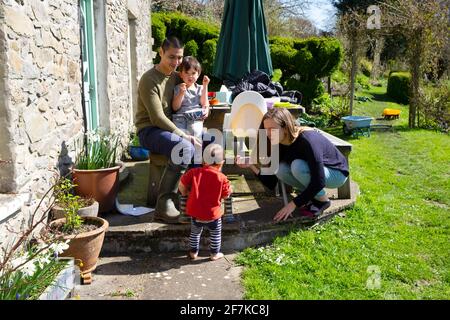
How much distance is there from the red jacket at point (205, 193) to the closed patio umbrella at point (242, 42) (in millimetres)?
2362

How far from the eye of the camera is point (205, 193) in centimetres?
353

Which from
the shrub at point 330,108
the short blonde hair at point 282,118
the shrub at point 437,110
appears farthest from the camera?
the shrub at point 330,108

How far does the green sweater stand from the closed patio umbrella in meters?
1.52

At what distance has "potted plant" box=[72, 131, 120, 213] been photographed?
12.9 ft

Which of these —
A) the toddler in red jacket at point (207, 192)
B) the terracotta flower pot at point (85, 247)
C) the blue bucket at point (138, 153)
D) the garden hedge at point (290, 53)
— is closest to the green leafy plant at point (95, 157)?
the terracotta flower pot at point (85, 247)

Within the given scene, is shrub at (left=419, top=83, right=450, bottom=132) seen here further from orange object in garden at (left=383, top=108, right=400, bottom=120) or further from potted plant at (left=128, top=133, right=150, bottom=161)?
potted plant at (left=128, top=133, right=150, bottom=161)

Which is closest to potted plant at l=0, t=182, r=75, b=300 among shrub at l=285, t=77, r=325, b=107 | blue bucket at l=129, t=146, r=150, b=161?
blue bucket at l=129, t=146, r=150, b=161

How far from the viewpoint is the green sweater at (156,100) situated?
3.96 meters

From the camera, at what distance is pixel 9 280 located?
264 centimetres

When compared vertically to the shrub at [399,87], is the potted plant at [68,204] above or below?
below

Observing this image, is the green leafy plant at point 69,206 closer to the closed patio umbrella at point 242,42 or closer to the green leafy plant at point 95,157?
the green leafy plant at point 95,157

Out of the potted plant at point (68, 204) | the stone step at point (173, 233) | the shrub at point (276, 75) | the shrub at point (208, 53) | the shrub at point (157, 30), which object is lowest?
the stone step at point (173, 233)

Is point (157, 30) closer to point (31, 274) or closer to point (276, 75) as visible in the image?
point (276, 75)
